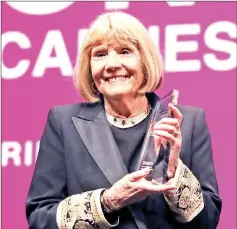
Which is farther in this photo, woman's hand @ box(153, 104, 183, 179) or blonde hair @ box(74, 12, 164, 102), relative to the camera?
blonde hair @ box(74, 12, 164, 102)

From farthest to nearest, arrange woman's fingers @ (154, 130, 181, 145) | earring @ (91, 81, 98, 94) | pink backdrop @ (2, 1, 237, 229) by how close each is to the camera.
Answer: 1. pink backdrop @ (2, 1, 237, 229)
2. earring @ (91, 81, 98, 94)
3. woman's fingers @ (154, 130, 181, 145)

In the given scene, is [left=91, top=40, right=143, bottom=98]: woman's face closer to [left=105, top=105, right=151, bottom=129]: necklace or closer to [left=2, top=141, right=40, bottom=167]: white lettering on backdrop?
[left=105, top=105, right=151, bottom=129]: necklace

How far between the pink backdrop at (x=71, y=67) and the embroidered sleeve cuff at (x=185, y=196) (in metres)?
0.63

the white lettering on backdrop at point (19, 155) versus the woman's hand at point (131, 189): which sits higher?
the woman's hand at point (131, 189)

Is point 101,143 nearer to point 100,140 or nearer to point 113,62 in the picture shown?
point 100,140

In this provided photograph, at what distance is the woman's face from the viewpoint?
5.46 ft

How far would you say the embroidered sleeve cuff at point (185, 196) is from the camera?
1.57 meters

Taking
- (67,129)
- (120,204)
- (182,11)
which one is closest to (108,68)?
(67,129)

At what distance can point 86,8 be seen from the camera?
2432 millimetres

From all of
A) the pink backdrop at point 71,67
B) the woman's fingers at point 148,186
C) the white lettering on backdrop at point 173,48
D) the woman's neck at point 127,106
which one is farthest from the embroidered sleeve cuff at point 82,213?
the white lettering on backdrop at point 173,48

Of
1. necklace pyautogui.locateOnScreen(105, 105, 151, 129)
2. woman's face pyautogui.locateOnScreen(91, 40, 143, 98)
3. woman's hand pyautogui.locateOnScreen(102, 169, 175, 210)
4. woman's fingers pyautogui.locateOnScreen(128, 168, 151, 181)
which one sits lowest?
woman's hand pyautogui.locateOnScreen(102, 169, 175, 210)

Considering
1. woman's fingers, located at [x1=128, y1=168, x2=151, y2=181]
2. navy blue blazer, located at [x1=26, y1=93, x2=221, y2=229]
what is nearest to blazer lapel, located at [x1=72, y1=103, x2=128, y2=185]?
navy blue blazer, located at [x1=26, y1=93, x2=221, y2=229]

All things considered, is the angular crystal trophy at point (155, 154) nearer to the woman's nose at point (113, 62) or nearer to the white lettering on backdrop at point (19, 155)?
the woman's nose at point (113, 62)

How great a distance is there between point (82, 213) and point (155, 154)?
20cm
